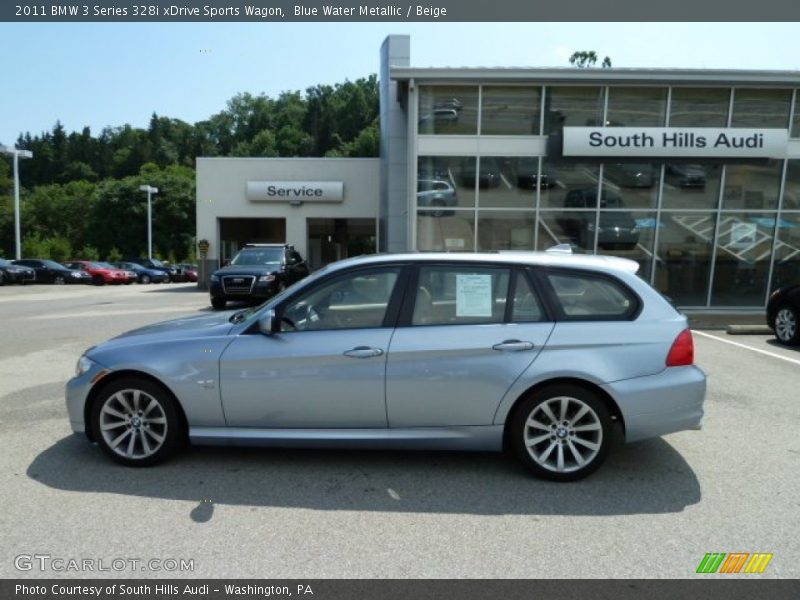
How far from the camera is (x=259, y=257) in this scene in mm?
16375

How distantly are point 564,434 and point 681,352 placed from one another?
1.01 metres

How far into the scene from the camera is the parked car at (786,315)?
34.0 ft

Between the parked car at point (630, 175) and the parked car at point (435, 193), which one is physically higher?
the parked car at point (630, 175)

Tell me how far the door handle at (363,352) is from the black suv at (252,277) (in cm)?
1058

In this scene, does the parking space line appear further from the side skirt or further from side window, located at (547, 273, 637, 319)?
the side skirt

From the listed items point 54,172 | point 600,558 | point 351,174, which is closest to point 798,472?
point 600,558

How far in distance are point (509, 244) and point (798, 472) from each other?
12.0 meters

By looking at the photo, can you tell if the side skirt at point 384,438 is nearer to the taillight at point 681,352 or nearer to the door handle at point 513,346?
the door handle at point 513,346

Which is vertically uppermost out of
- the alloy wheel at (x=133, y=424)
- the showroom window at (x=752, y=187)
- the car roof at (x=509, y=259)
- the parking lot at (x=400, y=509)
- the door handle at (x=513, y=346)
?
the showroom window at (x=752, y=187)

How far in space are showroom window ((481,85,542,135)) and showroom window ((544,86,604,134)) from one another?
0.29 metres

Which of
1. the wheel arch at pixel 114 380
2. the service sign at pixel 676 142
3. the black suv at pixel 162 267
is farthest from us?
the black suv at pixel 162 267

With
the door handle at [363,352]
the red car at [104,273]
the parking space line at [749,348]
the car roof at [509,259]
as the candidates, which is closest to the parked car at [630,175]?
the parking space line at [749,348]
